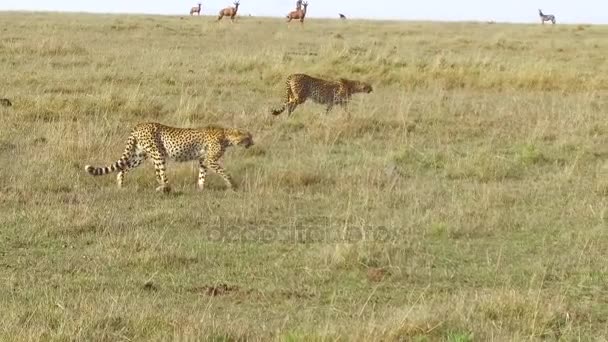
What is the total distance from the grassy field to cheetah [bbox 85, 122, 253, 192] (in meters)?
0.16

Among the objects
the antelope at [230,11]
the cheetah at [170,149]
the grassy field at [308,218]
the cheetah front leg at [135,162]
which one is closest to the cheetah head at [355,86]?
the grassy field at [308,218]

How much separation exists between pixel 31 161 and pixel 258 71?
8111 mm

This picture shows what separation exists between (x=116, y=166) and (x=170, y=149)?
0.51 m

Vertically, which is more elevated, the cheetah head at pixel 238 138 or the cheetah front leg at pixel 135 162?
the cheetah head at pixel 238 138

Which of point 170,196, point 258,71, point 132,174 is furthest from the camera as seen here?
point 258,71

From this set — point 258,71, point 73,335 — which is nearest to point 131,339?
point 73,335

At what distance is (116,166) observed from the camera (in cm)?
817

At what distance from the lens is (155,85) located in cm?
1448

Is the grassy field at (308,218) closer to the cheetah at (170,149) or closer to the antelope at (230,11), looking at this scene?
the cheetah at (170,149)

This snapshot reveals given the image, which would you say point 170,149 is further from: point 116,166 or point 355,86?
point 355,86

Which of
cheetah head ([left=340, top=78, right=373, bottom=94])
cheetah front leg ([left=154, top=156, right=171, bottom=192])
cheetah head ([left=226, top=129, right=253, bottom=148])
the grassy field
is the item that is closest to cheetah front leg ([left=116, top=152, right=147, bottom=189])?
the grassy field

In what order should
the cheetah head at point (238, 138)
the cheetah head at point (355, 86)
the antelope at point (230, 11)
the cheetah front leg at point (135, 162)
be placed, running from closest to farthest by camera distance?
the cheetah front leg at point (135, 162) → the cheetah head at point (238, 138) → the cheetah head at point (355, 86) → the antelope at point (230, 11)

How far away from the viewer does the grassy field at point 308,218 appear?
4668mm

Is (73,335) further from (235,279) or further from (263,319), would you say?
(235,279)
